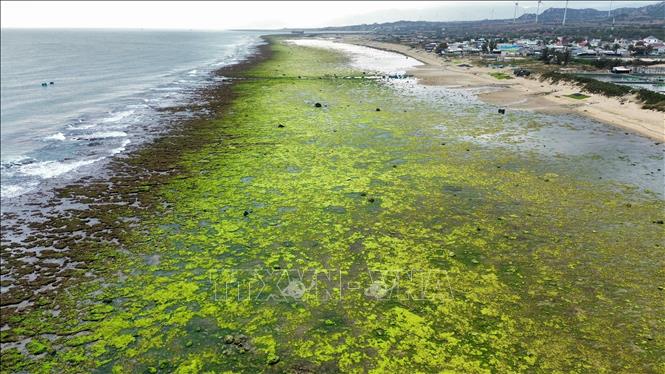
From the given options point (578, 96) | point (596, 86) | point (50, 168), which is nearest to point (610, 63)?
point (596, 86)

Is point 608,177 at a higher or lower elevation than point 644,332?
higher

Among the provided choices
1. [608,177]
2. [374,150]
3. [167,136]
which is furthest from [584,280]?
[167,136]

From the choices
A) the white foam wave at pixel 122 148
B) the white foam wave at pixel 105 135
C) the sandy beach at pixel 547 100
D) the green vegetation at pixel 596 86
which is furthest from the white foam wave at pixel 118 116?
the green vegetation at pixel 596 86

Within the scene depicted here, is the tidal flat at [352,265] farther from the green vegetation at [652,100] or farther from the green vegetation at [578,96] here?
the green vegetation at [578,96]

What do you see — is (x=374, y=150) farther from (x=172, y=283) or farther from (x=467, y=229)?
(x=172, y=283)

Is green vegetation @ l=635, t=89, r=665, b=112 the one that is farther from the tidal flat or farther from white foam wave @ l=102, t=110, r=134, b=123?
white foam wave @ l=102, t=110, r=134, b=123

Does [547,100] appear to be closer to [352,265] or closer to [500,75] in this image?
[500,75]
